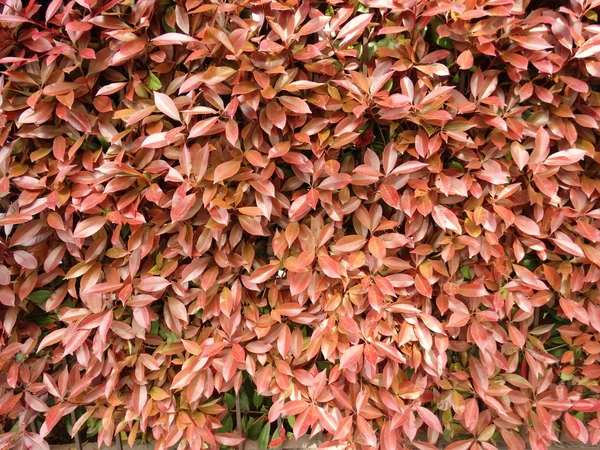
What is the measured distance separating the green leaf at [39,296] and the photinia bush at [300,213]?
20mm

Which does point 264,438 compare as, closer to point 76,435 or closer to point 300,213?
point 76,435

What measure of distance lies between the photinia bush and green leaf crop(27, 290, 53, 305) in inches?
0.8

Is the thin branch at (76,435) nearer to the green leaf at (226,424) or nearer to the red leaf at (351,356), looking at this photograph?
the green leaf at (226,424)

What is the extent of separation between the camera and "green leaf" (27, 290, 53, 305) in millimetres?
1933

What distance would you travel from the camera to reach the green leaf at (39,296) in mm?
1933

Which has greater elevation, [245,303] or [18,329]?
[245,303]

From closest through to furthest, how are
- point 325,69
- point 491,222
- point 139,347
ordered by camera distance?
point 325,69 < point 491,222 < point 139,347

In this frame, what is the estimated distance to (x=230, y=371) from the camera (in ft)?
6.02

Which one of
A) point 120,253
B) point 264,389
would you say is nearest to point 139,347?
point 120,253

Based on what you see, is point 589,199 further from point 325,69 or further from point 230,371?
point 230,371

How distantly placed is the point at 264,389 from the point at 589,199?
145 cm

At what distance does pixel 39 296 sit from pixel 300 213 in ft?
3.56

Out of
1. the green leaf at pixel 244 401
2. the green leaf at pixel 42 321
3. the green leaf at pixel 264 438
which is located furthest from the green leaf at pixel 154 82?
the green leaf at pixel 264 438

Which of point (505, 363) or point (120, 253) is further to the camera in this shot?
point (505, 363)
